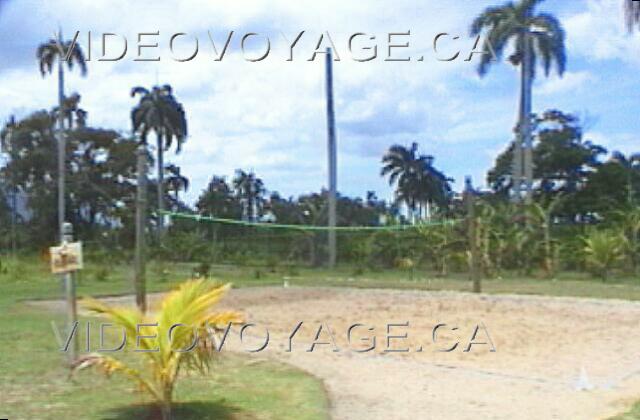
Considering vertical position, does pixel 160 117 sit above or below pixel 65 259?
above

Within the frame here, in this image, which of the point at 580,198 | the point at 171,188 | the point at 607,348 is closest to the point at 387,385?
the point at 607,348

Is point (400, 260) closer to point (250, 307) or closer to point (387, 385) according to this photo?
point (250, 307)

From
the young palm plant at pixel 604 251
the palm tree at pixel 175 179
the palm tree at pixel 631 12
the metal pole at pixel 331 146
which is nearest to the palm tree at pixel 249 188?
the palm tree at pixel 175 179

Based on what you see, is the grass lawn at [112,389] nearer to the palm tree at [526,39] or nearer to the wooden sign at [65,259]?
the wooden sign at [65,259]

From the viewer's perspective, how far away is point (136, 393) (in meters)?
5.78

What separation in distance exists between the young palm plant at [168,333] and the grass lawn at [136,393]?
1.18ft

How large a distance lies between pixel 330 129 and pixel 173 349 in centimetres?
2629

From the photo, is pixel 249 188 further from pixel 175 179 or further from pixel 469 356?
pixel 469 356

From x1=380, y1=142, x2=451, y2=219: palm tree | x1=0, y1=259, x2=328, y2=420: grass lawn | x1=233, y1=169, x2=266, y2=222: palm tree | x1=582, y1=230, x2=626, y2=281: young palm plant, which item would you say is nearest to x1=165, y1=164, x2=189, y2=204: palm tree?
x1=233, y1=169, x2=266, y2=222: palm tree

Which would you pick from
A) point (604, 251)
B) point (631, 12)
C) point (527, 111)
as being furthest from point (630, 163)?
point (631, 12)

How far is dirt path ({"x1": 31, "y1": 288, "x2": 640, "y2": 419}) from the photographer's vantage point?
584 centimetres

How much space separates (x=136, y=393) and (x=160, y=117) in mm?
32700

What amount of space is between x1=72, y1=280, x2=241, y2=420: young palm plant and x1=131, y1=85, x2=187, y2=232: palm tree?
106 ft

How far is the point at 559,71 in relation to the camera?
27797 millimetres
